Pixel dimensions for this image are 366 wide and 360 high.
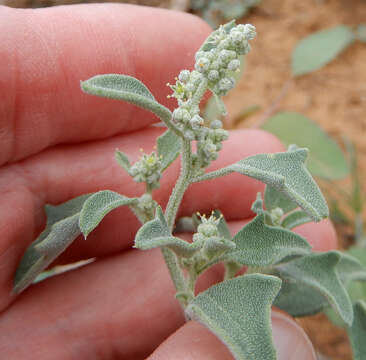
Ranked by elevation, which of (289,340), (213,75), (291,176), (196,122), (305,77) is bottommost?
(305,77)

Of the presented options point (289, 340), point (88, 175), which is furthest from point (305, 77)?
point (289, 340)

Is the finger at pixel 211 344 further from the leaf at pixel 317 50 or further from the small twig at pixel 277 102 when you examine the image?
the leaf at pixel 317 50

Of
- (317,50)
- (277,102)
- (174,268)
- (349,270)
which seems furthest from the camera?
(277,102)

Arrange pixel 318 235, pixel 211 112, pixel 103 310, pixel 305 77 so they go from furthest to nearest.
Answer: pixel 305 77 < pixel 211 112 < pixel 318 235 < pixel 103 310

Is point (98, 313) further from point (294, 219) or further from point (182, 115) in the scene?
point (182, 115)

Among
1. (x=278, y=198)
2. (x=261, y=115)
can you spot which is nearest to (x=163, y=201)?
(x=278, y=198)

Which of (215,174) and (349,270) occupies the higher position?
(215,174)

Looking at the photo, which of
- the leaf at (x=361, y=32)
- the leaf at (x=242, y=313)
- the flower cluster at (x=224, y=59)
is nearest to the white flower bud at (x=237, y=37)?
the flower cluster at (x=224, y=59)

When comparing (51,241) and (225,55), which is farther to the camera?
(51,241)
